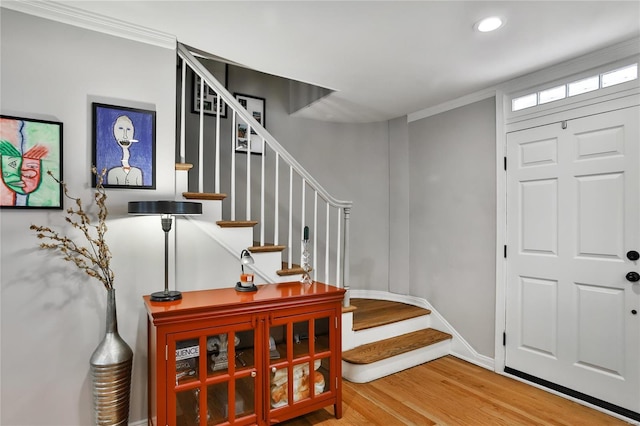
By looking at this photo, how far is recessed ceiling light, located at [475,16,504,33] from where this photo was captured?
6.56 feet

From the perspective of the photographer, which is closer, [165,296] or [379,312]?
→ [165,296]

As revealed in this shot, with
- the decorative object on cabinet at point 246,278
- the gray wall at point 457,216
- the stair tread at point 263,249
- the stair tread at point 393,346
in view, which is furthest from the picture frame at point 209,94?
the stair tread at point 393,346

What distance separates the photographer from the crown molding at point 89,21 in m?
1.86

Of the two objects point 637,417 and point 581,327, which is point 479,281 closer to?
point 581,327

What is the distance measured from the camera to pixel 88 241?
6.57ft

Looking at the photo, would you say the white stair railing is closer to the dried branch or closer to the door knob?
the dried branch

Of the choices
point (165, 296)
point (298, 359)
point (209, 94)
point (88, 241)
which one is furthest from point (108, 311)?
point (209, 94)

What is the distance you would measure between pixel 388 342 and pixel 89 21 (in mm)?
3241

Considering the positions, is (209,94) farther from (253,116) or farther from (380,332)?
(380,332)

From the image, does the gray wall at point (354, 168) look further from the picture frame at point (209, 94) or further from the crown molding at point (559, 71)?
the crown molding at point (559, 71)

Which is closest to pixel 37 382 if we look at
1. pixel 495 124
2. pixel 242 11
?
pixel 242 11

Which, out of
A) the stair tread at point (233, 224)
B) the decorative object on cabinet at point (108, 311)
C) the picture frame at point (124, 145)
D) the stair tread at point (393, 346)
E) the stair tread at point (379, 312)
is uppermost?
the picture frame at point (124, 145)

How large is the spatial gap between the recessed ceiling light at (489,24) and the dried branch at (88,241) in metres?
2.38

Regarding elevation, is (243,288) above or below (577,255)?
below
